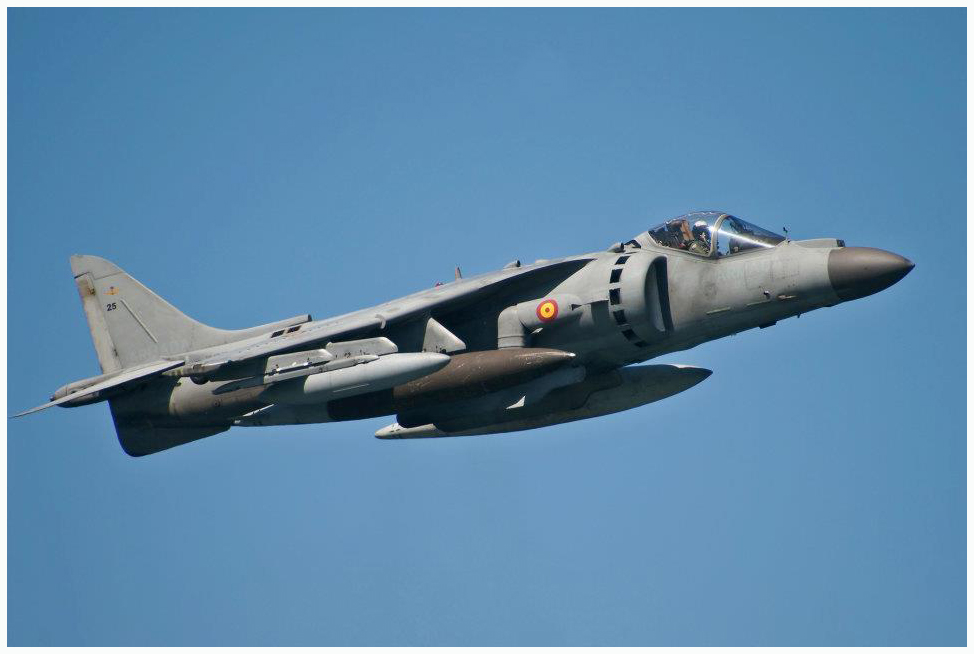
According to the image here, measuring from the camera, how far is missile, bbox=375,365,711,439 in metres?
16.7

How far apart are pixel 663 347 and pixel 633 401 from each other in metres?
1.61

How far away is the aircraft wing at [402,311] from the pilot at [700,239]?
119cm

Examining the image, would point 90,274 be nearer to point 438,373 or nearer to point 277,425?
point 277,425

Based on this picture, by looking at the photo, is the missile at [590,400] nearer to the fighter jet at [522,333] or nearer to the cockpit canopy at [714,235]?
the fighter jet at [522,333]

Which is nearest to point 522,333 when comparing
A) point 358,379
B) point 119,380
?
point 358,379

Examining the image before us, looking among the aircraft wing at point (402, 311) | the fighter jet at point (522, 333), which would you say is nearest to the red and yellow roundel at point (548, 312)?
the fighter jet at point (522, 333)

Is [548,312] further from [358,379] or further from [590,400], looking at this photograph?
[590,400]

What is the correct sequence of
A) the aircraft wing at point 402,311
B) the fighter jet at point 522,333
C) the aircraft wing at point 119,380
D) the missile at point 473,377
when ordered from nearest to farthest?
the missile at point 473,377 → the fighter jet at point 522,333 → the aircraft wing at point 402,311 → the aircraft wing at point 119,380

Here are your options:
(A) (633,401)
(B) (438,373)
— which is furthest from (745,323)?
(B) (438,373)

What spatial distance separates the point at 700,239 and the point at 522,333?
2.25 m

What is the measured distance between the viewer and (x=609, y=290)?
15.3 meters

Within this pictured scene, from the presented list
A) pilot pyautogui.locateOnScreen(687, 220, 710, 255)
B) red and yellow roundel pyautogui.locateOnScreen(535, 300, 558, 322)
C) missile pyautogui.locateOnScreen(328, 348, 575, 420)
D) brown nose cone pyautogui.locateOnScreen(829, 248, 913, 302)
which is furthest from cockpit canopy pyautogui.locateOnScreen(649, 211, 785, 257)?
missile pyautogui.locateOnScreen(328, 348, 575, 420)

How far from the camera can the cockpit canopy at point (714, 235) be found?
15.6m

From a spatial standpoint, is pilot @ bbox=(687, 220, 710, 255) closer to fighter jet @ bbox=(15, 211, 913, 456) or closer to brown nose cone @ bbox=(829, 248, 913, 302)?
fighter jet @ bbox=(15, 211, 913, 456)
